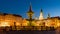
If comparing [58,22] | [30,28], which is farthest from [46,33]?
[58,22]

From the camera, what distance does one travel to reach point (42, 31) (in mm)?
24234

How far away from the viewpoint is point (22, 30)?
75.7 feet

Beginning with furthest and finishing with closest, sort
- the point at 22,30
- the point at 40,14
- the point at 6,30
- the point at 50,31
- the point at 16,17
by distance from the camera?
the point at 40,14 < the point at 16,17 < the point at 50,31 < the point at 22,30 < the point at 6,30

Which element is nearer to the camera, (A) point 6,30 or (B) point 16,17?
(A) point 6,30

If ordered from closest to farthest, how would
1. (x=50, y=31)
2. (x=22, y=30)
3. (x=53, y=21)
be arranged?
(x=22, y=30) < (x=50, y=31) < (x=53, y=21)

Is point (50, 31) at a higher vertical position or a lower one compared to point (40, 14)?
lower

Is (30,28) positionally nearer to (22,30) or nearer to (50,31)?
(22,30)

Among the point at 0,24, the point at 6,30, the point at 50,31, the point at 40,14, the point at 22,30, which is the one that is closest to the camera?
the point at 6,30

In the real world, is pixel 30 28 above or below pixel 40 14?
below

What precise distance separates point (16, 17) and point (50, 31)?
15.0 meters

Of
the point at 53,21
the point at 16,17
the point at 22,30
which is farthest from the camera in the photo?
the point at 53,21

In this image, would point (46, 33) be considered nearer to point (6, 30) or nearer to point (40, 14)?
point (6, 30)

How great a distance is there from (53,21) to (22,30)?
19139 mm

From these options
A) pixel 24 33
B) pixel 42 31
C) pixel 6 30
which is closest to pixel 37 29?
pixel 42 31
